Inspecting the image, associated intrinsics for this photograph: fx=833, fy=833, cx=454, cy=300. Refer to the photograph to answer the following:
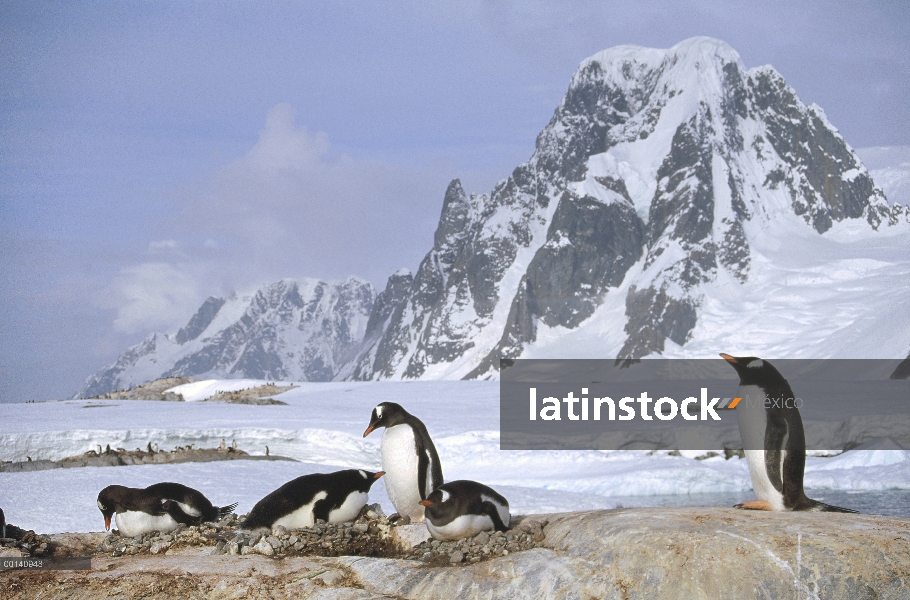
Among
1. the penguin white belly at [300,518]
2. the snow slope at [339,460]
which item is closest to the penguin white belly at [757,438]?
the penguin white belly at [300,518]

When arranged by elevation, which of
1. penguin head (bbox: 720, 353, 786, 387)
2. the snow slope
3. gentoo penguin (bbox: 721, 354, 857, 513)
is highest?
penguin head (bbox: 720, 353, 786, 387)

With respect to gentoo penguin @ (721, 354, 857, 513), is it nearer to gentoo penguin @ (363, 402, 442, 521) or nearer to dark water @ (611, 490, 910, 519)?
gentoo penguin @ (363, 402, 442, 521)

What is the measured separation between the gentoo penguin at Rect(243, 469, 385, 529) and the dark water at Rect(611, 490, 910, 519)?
12071 millimetres

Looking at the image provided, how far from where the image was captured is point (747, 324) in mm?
148750

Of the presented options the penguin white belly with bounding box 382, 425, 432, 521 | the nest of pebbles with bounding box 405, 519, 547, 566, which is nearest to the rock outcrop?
the nest of pebbles with bounding box 405, 519, 547, 566

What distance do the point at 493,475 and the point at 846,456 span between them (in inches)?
479

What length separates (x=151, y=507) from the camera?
301 inches

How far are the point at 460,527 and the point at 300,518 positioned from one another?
1710 millimetres

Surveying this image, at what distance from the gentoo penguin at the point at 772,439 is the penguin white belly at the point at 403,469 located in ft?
9.46

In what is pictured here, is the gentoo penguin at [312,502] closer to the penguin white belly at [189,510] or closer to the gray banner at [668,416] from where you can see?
the penguin white belly at [189,510]

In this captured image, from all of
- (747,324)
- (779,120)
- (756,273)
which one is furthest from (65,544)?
(779,120)

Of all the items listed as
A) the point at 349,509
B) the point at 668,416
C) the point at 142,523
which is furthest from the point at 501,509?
the point at 668,416

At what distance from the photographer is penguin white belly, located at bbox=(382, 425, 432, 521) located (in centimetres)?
775

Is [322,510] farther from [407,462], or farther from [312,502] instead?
[407,462]
